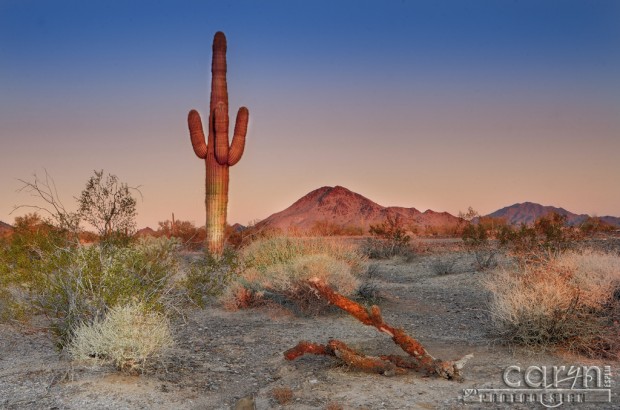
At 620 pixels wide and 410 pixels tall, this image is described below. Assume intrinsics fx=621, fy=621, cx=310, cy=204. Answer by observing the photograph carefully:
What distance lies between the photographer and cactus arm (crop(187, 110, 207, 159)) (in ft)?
60.6

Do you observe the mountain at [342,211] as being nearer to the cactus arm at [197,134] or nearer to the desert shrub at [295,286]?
the cactus arm at [197,134]

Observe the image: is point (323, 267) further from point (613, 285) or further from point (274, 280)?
point (613, 285)

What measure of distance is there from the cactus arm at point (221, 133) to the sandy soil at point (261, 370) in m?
7.50

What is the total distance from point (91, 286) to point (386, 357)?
3.80m

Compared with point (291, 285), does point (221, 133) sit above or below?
above

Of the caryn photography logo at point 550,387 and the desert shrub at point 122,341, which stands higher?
the desert shrub at point 122,341

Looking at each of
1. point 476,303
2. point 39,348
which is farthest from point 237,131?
point 39,348

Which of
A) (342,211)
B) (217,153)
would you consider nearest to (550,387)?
(217,153)

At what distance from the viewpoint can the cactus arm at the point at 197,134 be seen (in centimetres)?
1848

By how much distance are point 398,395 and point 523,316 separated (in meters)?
2.75

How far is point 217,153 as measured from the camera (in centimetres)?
1822

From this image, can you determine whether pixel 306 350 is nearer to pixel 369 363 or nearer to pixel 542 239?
pixel 369 363

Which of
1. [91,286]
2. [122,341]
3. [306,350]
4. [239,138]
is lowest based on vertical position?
[306,350]

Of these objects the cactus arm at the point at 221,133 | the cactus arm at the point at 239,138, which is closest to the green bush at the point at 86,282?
the cactus arm at the point at 221,133
